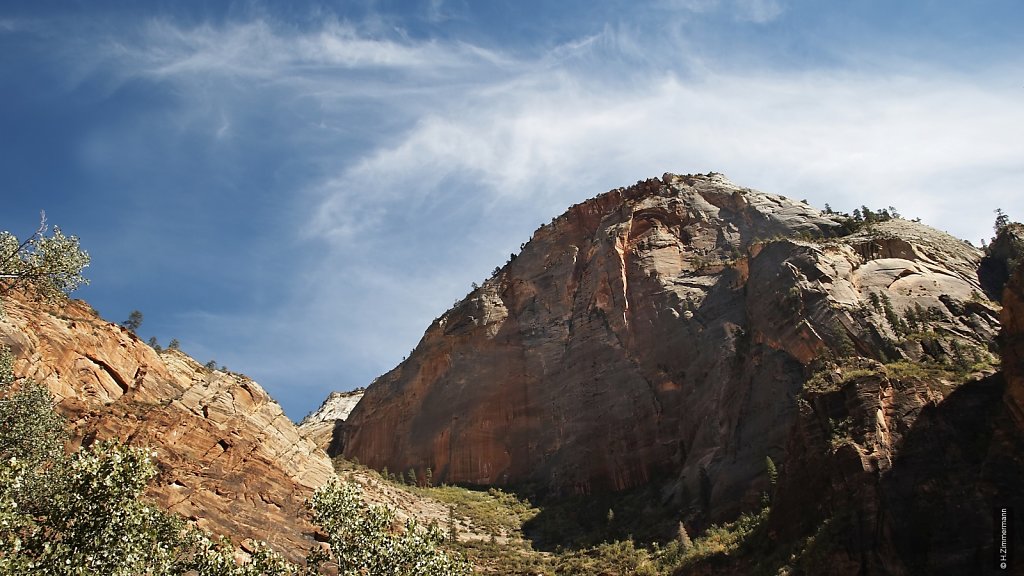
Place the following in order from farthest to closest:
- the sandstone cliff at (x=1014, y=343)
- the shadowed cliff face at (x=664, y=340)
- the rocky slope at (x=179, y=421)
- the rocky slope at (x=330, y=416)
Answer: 1. the rocky slope at (x=330, y=416)
2. the shadowed cliff face at (x=664, y=340)
3. the rocky slope at (x=179, y=421)
4. the sandstone cliff at (x=1014, y=343)

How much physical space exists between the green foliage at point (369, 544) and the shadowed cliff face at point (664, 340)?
26.4m

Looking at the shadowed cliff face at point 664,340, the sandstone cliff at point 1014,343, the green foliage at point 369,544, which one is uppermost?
the shadowed cliff face at point 664,340

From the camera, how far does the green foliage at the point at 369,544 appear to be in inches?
778

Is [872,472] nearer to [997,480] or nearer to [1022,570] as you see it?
[997,480]

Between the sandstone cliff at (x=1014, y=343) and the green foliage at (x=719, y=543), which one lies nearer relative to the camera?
the sandstone cliff at (x=1014, y=343)

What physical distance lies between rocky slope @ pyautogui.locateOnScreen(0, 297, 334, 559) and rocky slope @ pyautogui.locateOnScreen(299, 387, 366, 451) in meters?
40.8

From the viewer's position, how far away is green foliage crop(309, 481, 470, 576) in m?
19.8

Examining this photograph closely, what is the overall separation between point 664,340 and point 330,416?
64.5 m

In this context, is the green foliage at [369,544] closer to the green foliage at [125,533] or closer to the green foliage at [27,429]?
the green foliage at [125,533]

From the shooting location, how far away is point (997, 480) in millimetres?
28125

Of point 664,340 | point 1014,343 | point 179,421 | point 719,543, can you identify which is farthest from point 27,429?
point 664,340

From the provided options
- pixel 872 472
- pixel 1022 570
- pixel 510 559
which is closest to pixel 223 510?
pixel 510 559

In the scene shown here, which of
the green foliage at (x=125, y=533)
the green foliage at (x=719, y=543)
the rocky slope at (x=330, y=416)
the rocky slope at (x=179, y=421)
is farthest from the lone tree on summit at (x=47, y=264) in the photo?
the rocky slope at (x=330, y=416)

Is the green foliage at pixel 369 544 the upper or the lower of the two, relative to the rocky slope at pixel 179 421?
lower
